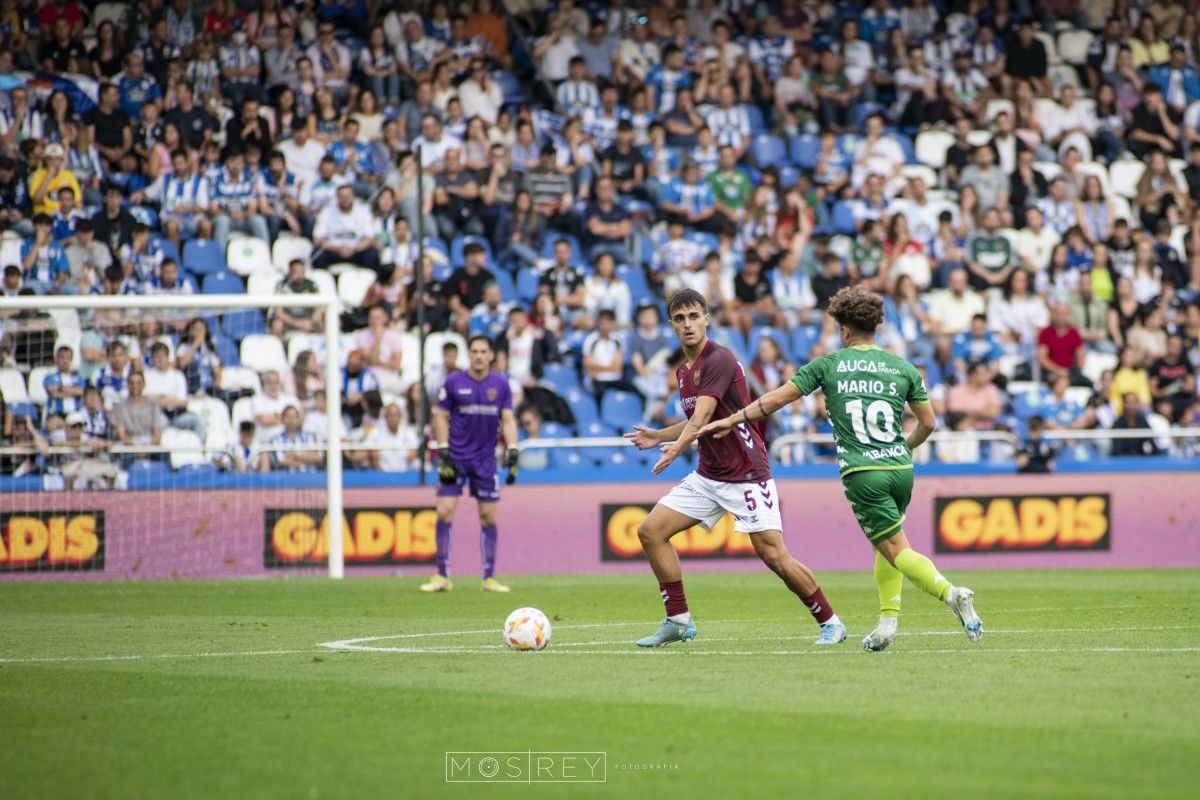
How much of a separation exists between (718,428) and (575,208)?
47.2 ft

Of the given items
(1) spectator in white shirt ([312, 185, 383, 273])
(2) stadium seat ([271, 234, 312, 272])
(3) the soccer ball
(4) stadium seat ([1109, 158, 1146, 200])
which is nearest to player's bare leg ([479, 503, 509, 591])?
(1) spectator in white shirt ([312, 185, 383, 273])

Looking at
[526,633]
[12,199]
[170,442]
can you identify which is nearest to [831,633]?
[526,633]

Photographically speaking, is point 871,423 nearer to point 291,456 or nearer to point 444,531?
point 444,531

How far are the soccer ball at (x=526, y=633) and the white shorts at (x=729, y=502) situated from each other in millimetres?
1073

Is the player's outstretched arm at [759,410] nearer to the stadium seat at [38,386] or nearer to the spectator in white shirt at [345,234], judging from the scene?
the stadium seat at [38,386]

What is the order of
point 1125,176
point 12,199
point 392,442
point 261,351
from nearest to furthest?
point 261,351, point 392,442, point 12,199, point 1125,176

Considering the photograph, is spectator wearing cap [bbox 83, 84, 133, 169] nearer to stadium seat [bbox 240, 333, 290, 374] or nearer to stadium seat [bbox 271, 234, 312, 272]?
stadium seat [bbox 271, 234, 312, 272]

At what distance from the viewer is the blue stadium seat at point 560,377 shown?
22.3 metres

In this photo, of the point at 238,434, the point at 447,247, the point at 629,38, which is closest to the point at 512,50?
the point at 629,38

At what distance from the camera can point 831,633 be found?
10500 mm

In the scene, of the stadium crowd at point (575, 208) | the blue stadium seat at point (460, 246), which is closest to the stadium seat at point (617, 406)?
the stadium crowd at point (575, 208)

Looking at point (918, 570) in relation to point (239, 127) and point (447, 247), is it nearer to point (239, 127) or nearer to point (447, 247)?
point (447, 247)

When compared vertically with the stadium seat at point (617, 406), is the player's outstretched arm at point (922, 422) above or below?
above

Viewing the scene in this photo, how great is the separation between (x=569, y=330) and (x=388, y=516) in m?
4.11
